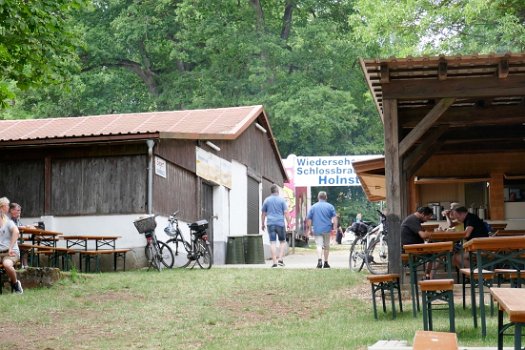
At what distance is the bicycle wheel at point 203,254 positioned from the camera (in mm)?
20609

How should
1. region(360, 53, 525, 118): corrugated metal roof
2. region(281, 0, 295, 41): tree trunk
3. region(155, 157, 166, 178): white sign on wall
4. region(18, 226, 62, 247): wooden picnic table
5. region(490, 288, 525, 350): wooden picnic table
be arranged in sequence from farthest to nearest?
region(281, 0, 295, 41): tree trunk
region(155, 157, 166, 178): white sign on wall
region(18, 226, 62, 247): wooden picnic table
region(360, 53, 525, 118): corrugated metal roof
region(490, 288, 525, 350): wooden picnic table

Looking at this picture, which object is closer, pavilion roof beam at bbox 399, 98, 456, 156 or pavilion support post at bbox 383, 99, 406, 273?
pavilion support post at bbox 383, 99, 406, 273

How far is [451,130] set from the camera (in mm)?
20031

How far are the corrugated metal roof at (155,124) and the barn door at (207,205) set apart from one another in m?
1.45

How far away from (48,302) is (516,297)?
862cm

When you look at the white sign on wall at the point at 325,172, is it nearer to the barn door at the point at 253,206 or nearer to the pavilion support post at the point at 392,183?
the barn door at the point at 253,206

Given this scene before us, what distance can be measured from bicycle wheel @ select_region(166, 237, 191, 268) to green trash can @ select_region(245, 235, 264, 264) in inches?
132

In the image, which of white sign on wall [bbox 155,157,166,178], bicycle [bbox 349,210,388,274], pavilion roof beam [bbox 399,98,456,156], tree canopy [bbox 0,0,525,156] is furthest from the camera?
tree canopy [bbox 0,0,525,156]

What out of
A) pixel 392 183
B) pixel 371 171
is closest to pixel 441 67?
pixel 392 183

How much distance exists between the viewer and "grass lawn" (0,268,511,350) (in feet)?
32.9

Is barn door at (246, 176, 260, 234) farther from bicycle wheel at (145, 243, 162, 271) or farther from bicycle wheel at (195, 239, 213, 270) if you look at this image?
bicycle wheel at (145, 243, 162, 271)

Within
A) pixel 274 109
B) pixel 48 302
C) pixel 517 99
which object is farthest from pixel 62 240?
pixel 274 109

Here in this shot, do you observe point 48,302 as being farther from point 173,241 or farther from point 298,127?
point 298,127

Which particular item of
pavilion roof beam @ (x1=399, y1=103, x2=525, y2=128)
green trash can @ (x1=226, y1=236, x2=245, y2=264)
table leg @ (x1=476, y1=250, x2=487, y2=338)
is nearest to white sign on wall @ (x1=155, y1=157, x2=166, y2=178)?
green trash can @ (x1=226, y1=236, x2=245, y2=264)
